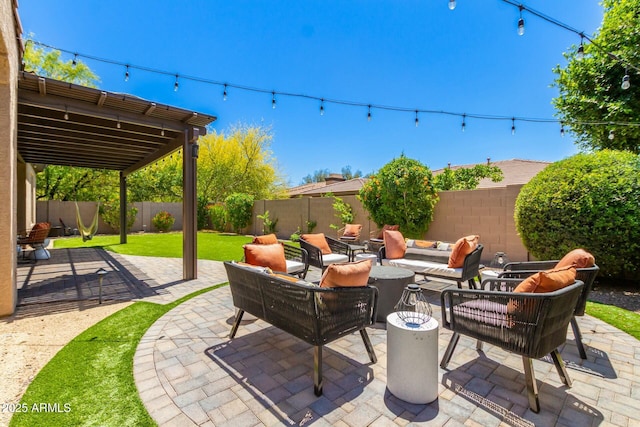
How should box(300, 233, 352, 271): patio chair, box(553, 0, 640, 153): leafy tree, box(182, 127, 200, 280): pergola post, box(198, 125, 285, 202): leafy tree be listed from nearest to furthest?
box(300, 233, 352, 271): patio chair < box(182, 127, 200, 280): pergola post < box(553, 0, 640, 153): leafy tree < box(198, 125, 285, 202): leafy tree

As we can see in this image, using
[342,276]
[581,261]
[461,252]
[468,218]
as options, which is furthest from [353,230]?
[342,276]

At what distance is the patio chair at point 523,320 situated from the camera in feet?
6.91

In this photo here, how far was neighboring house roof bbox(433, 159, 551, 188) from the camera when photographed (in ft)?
47.5

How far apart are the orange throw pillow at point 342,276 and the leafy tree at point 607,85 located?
356 inches

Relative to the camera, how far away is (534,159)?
1886 centimetres

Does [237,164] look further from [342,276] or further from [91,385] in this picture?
[342,276]

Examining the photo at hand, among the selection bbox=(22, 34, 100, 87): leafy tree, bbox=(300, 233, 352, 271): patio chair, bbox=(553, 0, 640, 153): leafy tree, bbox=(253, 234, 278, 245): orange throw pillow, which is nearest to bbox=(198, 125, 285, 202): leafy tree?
bbox=(22, 34, 100, 87): leafy tree

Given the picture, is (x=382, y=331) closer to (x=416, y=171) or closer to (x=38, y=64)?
(x=416, y=171)

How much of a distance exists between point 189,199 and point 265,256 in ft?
8.71

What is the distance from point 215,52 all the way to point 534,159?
19.5 metres

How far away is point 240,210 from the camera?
16.1m

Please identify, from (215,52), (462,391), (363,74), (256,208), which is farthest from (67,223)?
(462,391)

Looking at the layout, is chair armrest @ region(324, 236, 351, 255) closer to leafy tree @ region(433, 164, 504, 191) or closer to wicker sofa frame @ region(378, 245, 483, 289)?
wicker sofa frame @ region(378, 245, 483, 289)

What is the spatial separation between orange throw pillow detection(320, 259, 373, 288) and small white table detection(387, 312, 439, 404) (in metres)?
0.59
